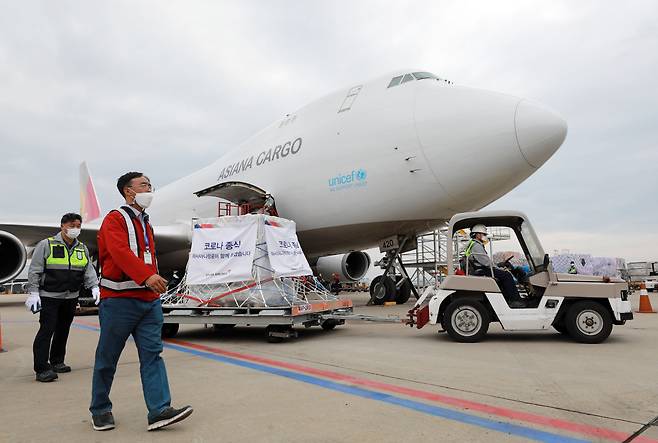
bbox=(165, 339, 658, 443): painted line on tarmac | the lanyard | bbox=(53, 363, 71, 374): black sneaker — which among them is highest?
the lanyard

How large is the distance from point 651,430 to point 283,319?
4.13m

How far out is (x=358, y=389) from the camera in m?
3.58

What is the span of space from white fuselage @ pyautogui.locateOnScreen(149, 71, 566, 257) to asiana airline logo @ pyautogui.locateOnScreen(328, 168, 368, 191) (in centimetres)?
2

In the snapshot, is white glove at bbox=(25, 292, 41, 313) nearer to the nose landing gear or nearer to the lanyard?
the lanyard

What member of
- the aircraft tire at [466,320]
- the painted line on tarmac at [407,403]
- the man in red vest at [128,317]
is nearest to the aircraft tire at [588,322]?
the aircraft tire at [466,320]

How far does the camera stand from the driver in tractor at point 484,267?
5.91 meters

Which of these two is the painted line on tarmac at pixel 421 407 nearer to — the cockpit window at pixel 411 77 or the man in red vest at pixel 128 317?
the man in red vest at pixel 128 317

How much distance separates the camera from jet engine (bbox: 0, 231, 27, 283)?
1227 centimetres

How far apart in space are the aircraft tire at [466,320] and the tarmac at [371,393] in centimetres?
16

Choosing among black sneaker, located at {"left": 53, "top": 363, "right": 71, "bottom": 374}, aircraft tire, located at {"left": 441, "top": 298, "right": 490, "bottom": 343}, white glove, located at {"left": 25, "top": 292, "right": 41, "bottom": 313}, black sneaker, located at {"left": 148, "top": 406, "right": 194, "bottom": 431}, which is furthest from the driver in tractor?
white glove, located at {"left": 25, "top": 292, "right": 41, "bottom": 313}

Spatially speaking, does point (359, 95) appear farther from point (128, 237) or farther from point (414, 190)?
point (128, 237)

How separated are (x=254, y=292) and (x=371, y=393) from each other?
3443 mm

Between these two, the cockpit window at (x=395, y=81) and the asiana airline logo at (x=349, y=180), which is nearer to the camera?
the asiana airline logo at (x=349, y=180)

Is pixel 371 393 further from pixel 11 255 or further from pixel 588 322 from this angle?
pixel 11 255
